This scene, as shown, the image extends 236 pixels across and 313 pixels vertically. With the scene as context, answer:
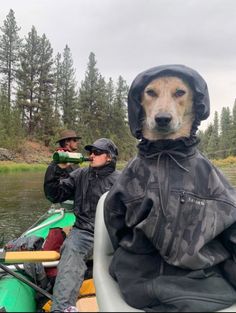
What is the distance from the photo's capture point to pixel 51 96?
45219mm

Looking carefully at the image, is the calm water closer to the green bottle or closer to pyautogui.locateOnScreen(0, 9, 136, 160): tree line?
the green bottle

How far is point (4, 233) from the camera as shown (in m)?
7.53

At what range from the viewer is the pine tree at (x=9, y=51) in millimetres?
42569

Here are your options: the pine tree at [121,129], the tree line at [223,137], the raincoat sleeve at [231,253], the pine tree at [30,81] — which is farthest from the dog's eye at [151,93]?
the tree line at [223,137]

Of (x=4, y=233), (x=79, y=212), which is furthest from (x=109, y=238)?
(x=4, y=233)

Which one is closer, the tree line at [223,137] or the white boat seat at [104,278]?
the white boat seat at [104,278]

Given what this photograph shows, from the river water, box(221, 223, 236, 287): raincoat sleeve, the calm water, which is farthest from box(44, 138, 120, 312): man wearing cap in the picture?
the calm water

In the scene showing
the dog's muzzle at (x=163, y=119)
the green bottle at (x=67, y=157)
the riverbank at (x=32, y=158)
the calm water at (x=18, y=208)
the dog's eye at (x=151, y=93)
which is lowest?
the calm water at (x=18, y=208)

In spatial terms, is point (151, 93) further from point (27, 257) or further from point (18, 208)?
point (18, 208)

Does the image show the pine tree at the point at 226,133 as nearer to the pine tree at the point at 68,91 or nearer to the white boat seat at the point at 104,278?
the pine tree at the point at 68,91

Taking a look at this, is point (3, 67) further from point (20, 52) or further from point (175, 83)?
point (175, 83)

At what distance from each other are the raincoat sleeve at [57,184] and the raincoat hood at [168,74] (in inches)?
77.7

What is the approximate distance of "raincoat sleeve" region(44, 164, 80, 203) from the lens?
365cm

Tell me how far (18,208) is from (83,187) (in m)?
7.68
